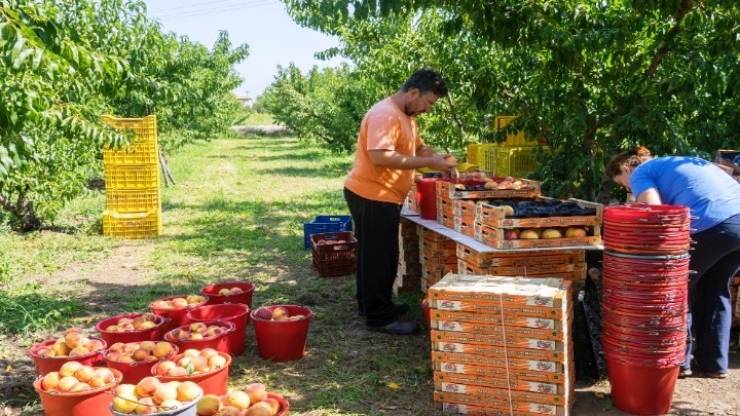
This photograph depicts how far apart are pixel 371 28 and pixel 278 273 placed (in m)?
6.11

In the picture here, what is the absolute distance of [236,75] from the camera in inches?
1396

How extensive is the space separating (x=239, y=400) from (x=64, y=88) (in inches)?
232

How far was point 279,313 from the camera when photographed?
17.8 feet

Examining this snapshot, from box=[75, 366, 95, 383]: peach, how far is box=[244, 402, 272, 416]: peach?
45.1 inches

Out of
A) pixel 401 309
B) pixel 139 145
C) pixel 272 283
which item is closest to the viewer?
pixel 401 309

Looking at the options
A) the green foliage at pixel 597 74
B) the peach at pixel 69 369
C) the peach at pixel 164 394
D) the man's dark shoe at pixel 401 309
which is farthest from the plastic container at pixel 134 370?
the green foliage at pixel 597 74

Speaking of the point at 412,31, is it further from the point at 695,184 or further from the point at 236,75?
the point at 236,75

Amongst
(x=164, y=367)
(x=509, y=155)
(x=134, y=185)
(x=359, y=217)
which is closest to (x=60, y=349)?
(x=164, y=367)

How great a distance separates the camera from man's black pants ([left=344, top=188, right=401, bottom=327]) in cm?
573

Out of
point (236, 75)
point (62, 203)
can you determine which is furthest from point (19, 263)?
point (236, 75)

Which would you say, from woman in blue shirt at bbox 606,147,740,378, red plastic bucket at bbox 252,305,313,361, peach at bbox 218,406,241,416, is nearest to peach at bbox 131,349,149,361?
red plastic bucket at bbox 252,305,313,361

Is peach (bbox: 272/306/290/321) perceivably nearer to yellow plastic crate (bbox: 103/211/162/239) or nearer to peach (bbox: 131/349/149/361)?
peach (bbox: 131/349/149/361)

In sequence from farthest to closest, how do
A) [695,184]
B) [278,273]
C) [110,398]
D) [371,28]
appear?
[371,28] < [278,273] < [695,184] < [110,398]

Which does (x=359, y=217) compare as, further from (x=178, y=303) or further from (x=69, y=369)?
(x=69, y=369)
